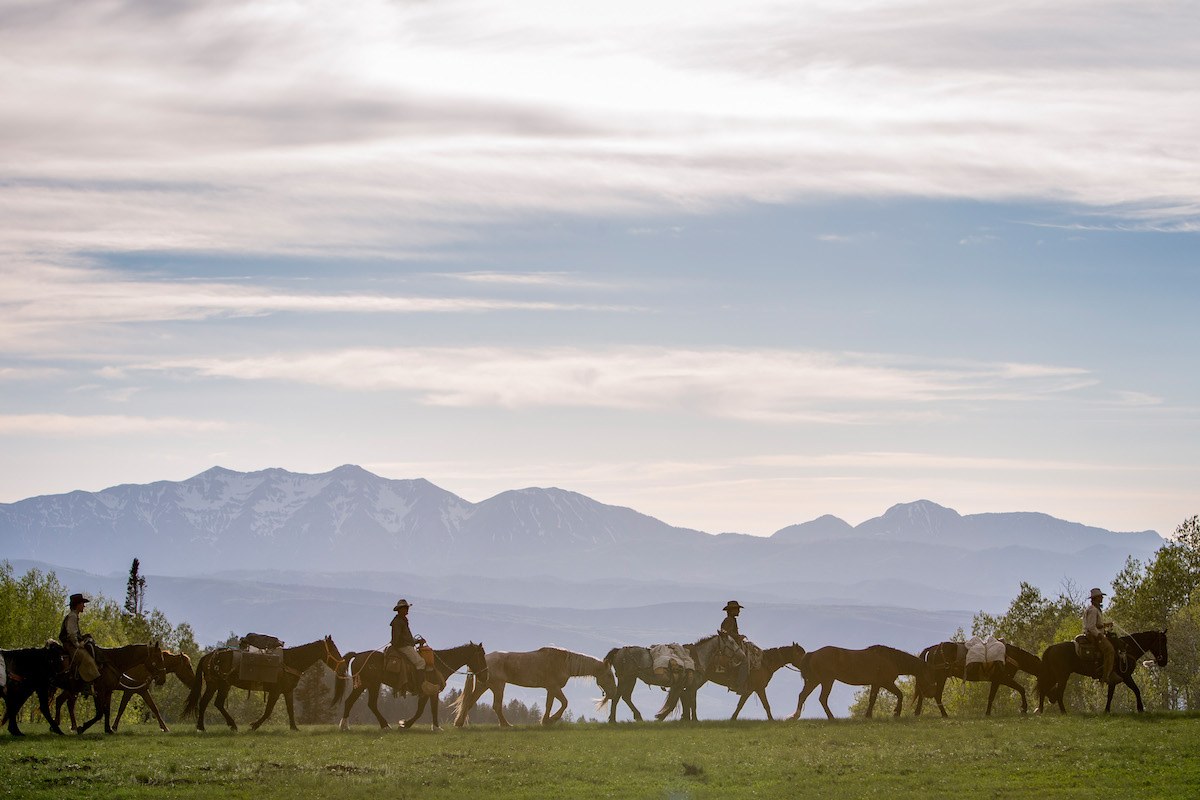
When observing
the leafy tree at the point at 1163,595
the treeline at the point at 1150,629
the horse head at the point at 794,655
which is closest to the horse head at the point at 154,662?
the horse head at the point at 794,655

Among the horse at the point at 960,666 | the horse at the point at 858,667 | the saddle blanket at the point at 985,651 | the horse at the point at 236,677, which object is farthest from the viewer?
the horse at the point at 858,667

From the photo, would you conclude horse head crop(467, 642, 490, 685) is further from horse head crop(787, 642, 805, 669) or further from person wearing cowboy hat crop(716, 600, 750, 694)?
horse head crop(787, 642, 805, 669)

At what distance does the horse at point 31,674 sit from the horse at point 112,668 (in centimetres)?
54

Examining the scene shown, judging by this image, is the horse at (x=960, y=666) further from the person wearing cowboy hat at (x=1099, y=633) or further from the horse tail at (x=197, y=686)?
the horse tail at (x=197, y=686)

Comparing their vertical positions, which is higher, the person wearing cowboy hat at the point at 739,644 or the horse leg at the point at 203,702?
the person wearing cowboy hat at the point at 739,644

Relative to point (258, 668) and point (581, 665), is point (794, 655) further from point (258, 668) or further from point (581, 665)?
point (258, 668)

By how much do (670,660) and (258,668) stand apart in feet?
41.6

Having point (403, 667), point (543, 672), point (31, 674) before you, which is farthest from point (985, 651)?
point (31, 674)

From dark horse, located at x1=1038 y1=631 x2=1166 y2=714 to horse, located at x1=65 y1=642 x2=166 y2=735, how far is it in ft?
84.3

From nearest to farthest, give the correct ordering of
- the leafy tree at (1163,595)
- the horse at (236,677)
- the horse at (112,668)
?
the horse at (112,668) < the horse at (236,677) < the leafy tree at (1163,595)

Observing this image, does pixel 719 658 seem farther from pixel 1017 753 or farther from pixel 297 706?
pixel 297 706

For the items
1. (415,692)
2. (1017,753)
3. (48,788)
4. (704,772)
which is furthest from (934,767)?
(48,788)

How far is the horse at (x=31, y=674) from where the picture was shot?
32688mm

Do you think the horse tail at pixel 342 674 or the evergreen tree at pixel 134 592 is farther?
the evergreen tree at pixel 134 592
